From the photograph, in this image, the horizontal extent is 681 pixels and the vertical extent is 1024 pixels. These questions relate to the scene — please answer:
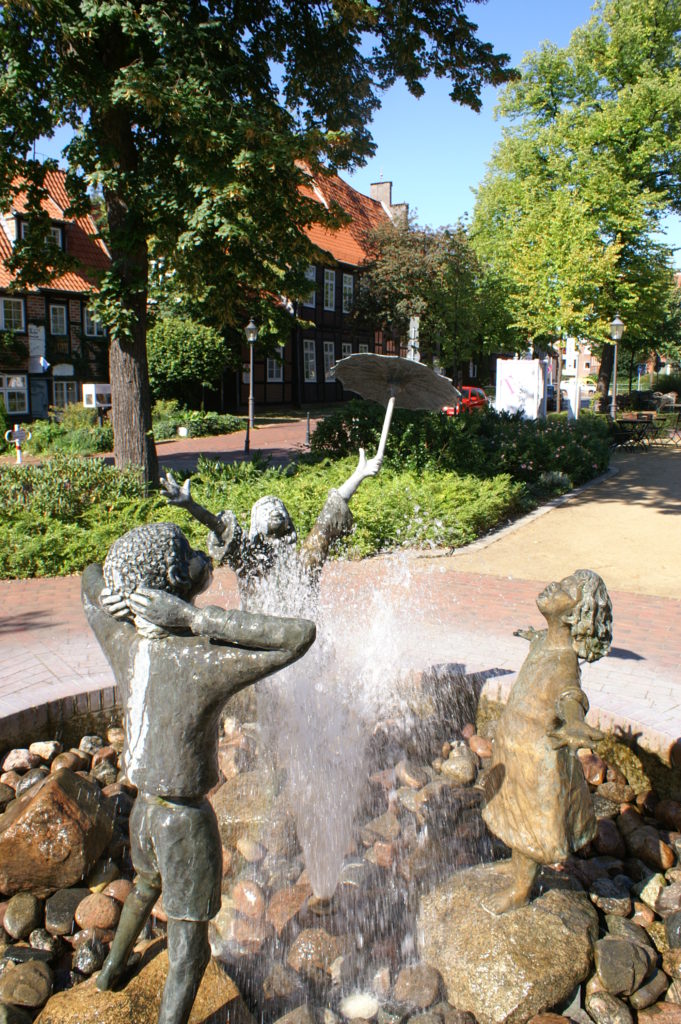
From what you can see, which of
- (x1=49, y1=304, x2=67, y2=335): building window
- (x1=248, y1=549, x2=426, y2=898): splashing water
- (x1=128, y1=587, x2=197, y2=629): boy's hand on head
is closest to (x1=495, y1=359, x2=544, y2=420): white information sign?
(x1=248, y1=549, x2=426, y2=898): splashing water

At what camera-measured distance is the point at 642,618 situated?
22.5 ft

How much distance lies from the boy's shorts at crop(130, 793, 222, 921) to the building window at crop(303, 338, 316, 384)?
3508cm

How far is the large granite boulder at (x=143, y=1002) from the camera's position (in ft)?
8.16

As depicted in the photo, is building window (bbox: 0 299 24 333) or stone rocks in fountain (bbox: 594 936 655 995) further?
building window (bbox: 0 299 24 333)

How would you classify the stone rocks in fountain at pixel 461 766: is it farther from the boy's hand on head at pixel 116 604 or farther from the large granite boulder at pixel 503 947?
the boy's hand on head at pixel 116 604

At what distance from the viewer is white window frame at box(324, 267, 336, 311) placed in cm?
3744

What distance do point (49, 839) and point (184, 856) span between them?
57.2 inches

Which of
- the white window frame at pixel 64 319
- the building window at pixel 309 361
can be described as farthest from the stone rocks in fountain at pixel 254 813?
the building window at pixel 309 361

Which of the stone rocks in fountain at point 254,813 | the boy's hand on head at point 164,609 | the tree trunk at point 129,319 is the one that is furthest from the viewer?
the tree trunk at point 129,319

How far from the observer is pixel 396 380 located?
23.0 feet

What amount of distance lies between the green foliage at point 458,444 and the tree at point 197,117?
2.54 metres

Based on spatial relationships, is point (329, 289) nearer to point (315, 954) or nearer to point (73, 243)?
point (73, 243)

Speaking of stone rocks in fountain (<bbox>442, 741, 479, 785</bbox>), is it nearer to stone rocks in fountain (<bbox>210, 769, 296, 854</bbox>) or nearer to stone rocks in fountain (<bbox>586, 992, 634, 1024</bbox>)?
stone rocks in fountain (<bbox>210, 769, 296, 854</bbox>)

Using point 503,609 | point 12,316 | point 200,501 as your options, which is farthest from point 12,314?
point 503,609
